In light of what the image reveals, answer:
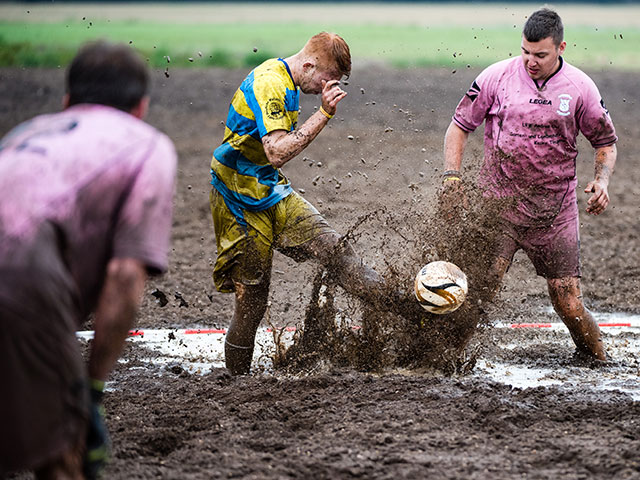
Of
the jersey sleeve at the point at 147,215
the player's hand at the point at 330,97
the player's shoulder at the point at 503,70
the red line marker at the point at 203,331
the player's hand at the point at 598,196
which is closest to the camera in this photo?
the jersey sleeve at the point at 147,215

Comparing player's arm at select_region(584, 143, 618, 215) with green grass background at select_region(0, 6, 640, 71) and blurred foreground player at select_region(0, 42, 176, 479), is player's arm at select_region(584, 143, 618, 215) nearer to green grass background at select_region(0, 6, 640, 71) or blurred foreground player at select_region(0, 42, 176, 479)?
blurred foreground player at select_region(0, 42, 176, 479)

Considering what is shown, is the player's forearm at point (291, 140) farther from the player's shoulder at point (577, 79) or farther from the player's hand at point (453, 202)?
the player's shoulder at point (577, 79)

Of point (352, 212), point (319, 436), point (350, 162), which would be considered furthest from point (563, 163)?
point (350, 162)

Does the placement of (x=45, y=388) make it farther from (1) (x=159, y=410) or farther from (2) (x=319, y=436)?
(1) (x=159, y=410)

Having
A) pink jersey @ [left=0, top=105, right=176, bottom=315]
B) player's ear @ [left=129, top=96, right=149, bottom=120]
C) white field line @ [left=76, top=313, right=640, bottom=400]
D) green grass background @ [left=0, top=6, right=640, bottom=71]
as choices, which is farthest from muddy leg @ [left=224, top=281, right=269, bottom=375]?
green grass background @ [left=0, top=6, right=640, bottom=71]

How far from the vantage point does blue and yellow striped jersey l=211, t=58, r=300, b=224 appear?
17.8ft

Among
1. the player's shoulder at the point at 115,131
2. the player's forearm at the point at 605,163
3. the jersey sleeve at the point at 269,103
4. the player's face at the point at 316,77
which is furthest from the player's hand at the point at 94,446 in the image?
the player's forearm at the point at 605,163

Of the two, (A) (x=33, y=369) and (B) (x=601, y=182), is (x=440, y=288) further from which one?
(A) (x=33, y=369)

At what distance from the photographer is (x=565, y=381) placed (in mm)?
5879

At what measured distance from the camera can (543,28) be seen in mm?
5805

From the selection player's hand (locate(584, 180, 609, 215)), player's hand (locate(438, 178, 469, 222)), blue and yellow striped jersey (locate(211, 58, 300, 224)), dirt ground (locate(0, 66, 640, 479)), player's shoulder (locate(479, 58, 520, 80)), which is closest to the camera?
dirt ground (locate(0, 66, 640, 479))

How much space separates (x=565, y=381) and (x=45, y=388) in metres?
4.03

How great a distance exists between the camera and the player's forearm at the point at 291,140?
16.9ft

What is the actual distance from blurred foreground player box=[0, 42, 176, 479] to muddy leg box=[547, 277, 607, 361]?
3803 mm
